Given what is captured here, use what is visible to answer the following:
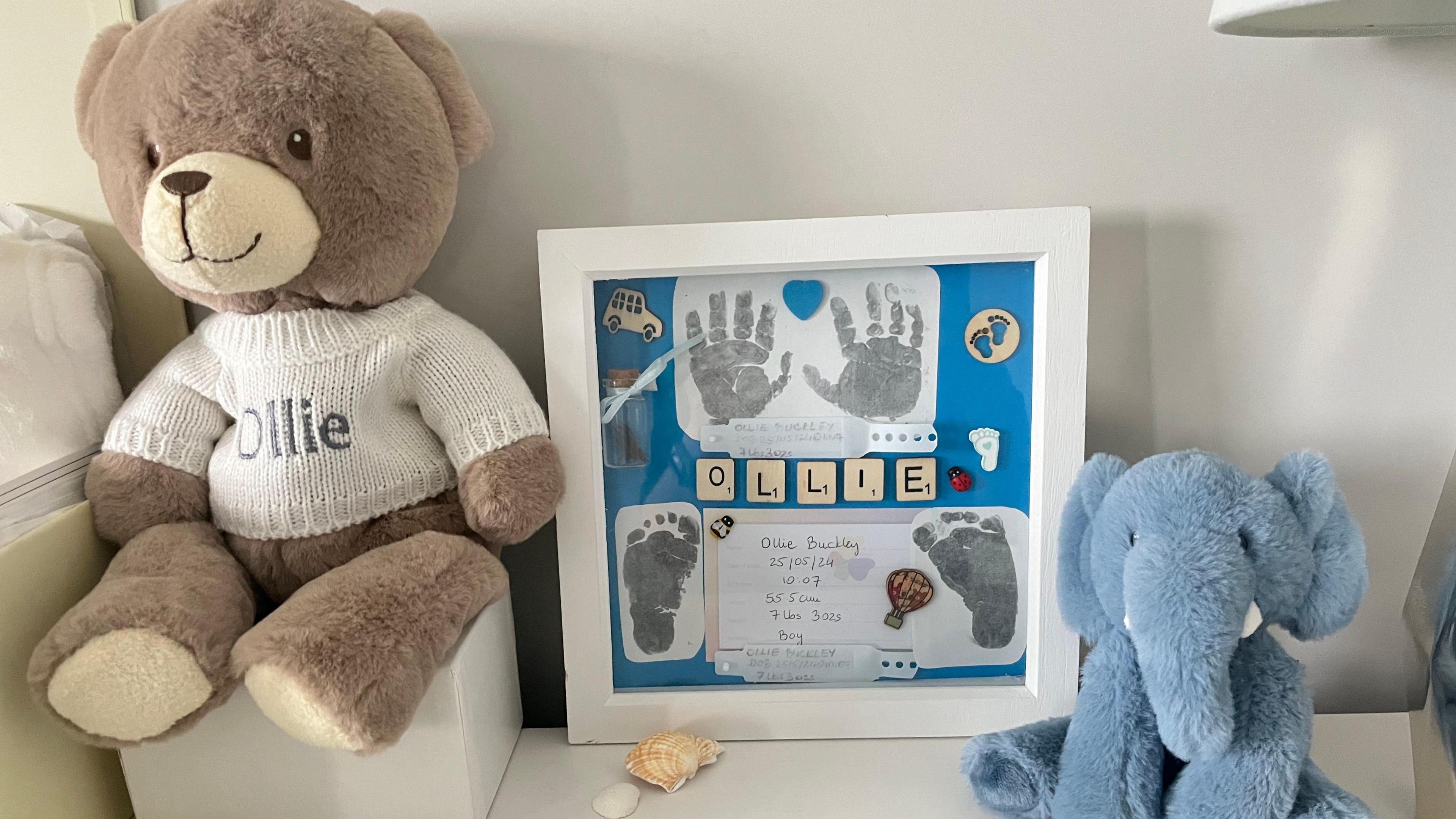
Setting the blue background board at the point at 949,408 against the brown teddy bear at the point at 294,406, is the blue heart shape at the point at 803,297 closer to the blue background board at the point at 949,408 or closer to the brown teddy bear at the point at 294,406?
the blue background board at the point at 949,408

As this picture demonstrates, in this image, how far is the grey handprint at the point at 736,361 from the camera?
2.53ft

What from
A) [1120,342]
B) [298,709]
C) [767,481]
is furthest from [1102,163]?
[298,709]

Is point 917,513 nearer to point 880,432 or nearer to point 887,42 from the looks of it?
point 880,432

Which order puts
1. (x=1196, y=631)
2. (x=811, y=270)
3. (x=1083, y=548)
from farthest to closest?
(x=811, y=270) < (x=1083, y=548) < (x=1196, y=631)

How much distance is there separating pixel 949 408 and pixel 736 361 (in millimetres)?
184

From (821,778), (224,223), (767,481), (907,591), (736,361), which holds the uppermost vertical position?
(224,223)

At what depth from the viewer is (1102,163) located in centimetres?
77

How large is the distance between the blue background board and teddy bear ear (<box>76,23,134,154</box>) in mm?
385

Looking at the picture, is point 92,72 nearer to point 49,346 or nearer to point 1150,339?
point 49,346

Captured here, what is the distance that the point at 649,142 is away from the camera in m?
0.78

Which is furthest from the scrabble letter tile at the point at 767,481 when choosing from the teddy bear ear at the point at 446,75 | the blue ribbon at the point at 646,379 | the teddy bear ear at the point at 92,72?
the teddy bear ear at the point at 92,72

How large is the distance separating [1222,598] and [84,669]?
2.29 feet

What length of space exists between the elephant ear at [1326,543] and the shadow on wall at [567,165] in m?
0.45

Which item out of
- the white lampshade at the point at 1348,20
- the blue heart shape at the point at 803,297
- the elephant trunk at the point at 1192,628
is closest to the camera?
the elephant trunk at the point at 1192,628
